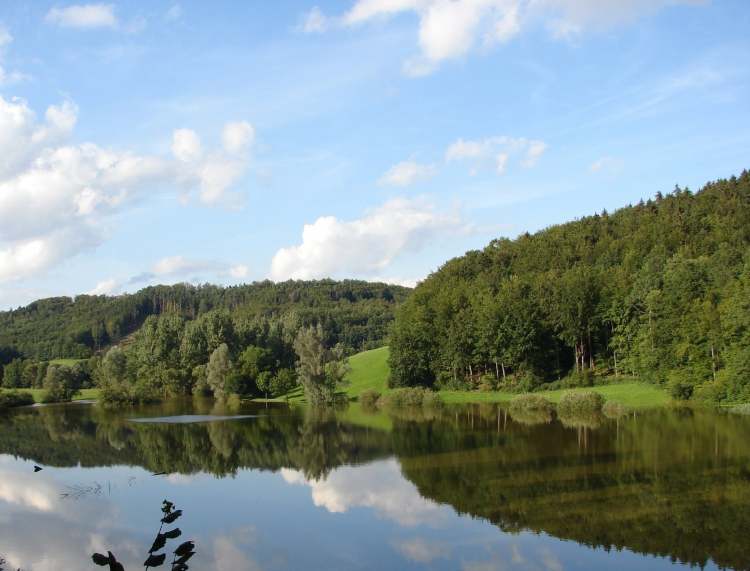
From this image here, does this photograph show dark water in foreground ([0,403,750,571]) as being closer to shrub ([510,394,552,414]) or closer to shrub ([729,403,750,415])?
shrub ([729,403,750,415])

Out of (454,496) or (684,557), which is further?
(454,496)

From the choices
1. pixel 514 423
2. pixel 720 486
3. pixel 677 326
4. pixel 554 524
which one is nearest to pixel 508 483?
pixel 554 524

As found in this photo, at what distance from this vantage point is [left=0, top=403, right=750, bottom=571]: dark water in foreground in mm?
21266

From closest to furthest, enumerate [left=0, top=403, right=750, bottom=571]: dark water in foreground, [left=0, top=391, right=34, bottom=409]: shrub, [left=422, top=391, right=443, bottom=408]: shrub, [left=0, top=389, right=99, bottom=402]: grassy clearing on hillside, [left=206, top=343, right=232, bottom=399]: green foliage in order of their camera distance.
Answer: [left=0, top=403, right=750, bottom=571]: dark water in foreground
[left=422, top=391, right=443, bottom=408]: shrub
[left=0, top=391, right=34, bottom=409]: shrub
[left=206, top=343, right=232, bottom=399]: green foliage
[left=0, top=389, right=99, bottom=402]: grassy clearing on hillside

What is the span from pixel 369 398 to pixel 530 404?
2164cm

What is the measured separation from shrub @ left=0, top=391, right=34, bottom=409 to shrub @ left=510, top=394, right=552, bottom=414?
64574 millimetres

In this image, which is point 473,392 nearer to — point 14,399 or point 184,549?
point 14,399

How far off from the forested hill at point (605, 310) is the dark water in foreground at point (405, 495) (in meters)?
9.94

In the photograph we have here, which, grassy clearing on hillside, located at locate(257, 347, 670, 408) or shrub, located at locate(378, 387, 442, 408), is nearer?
grassy clearing on hillside, located at locate(257, 347, 670, 408)

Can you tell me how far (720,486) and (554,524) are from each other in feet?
28.3

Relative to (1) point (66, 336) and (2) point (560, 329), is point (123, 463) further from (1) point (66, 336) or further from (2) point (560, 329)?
(1) point (66, 336)

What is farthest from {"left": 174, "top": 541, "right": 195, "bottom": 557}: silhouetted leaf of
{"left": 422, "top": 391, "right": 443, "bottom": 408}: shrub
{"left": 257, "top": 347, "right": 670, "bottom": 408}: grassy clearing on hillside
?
{"left": 422, "top": 391, "right": 443, "bottom": 408}: shrub

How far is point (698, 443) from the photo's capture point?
36.8 meters

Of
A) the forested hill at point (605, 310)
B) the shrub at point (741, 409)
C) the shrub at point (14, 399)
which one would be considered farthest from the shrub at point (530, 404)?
the shrub at point (14, 399)
